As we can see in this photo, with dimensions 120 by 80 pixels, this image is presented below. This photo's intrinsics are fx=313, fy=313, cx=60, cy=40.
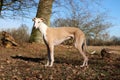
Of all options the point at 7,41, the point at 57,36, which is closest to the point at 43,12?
the point at 7,41

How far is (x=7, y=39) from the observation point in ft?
55.6

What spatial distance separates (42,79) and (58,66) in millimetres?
2085

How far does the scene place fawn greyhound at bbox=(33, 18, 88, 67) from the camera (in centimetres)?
1078

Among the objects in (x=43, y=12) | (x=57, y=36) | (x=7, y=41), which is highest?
(x=43, y=12)

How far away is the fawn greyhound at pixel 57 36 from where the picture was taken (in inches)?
424

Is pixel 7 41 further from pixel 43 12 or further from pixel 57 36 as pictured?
pixel 57 36

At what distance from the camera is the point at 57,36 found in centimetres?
1104

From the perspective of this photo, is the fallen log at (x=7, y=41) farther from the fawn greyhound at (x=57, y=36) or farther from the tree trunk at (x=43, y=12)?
the fawn greyhound at (x=57, y=36)

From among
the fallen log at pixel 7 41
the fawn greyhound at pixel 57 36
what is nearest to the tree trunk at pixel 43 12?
the fallen log at pixel 7 41

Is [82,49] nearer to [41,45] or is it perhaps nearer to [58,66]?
[58,66]

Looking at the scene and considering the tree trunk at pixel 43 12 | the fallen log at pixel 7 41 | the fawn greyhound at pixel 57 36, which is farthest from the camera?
the tree trunk at pixel 43 12

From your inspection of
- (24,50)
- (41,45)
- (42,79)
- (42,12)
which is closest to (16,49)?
(24,50)

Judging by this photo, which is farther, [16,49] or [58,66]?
[16,49]

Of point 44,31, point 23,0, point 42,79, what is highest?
point 23,0
